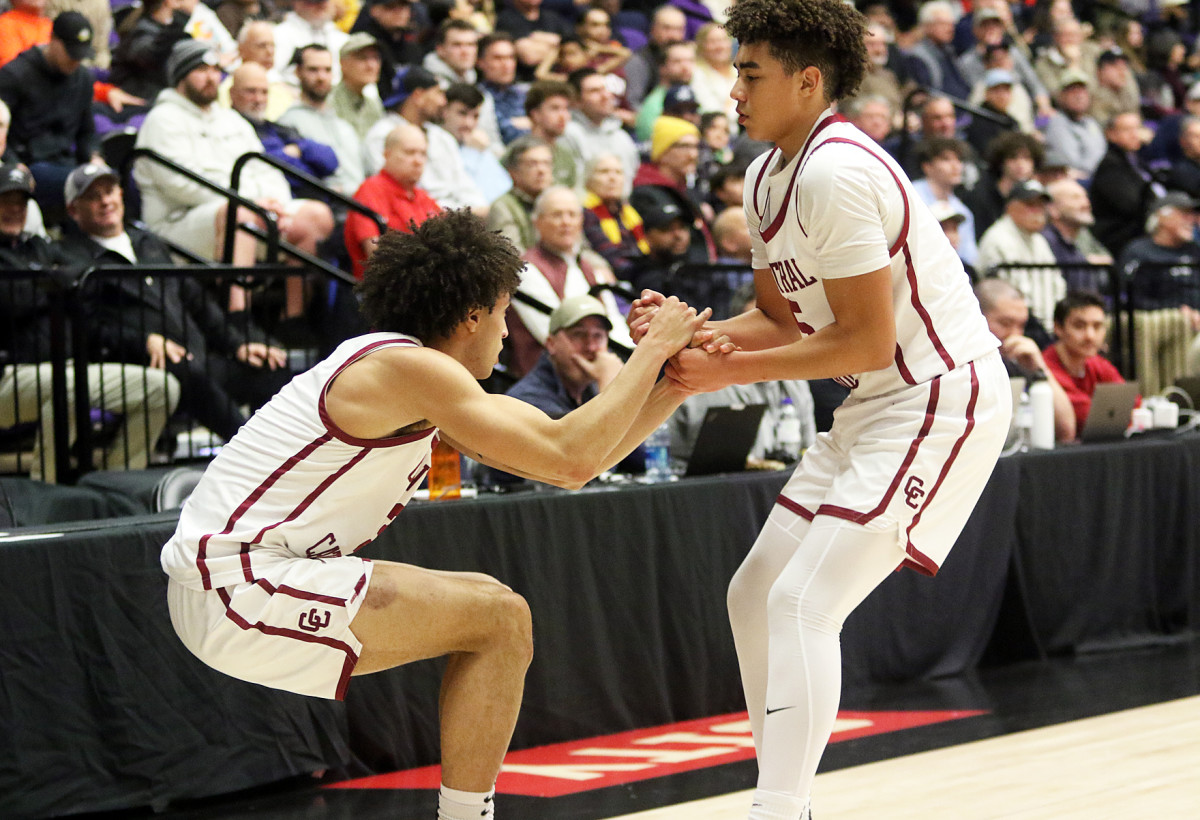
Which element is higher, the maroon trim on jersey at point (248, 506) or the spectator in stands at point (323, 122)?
the spectator in stands at point (323, 122)

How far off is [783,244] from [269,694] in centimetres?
211

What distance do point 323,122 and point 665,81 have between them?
121 inches

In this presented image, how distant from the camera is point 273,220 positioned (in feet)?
19.9

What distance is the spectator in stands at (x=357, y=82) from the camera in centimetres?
780

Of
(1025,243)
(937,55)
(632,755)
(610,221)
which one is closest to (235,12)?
(610,221)

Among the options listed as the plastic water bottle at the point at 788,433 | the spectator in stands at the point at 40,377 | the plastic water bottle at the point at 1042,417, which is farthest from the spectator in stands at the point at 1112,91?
the spectator in stands at the point at 40,377

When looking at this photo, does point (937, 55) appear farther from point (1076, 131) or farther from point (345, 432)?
point (345, 432)

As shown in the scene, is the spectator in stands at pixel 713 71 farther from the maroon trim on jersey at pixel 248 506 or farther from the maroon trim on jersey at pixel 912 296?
the maroon trim on jersey at pixel 248 506

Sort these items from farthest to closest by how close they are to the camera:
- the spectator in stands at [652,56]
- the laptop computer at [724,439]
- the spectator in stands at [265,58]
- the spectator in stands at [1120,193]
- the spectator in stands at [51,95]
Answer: the spectator in stands at [1120,193] → the spectator in stands at [652,56] → the spectator in stands at [265,58] → the spectator in stands at [51,95] → the laptop computer at [724,439]

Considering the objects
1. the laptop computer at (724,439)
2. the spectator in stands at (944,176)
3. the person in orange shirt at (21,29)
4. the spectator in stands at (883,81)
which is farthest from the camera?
the spectator in stands at (883,81)

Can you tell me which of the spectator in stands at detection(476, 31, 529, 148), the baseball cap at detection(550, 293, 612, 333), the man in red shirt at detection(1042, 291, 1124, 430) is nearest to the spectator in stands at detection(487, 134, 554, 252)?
the baseball cap at detection(550, 293, 612, 333)

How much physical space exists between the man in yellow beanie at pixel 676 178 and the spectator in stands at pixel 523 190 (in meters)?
0.90

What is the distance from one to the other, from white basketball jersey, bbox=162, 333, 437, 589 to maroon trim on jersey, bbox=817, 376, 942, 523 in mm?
839

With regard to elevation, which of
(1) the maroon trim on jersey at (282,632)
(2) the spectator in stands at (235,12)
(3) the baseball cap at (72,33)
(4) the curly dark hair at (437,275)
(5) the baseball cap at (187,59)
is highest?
(2) the spectator in stands at (235,12)
